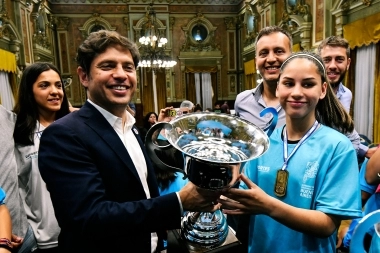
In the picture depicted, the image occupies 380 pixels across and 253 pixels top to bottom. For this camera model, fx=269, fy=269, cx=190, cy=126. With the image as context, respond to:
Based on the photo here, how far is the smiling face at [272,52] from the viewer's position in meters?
1.47

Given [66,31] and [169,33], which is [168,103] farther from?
[66,31]

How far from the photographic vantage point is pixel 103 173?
917mm

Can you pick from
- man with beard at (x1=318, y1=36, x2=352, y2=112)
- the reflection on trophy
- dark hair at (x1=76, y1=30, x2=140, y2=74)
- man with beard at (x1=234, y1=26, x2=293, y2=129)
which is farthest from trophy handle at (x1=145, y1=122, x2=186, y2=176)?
man with beard at (x1=318, y1=36, x2=352, y2=112)

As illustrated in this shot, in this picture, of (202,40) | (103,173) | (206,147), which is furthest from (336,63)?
(202,40)

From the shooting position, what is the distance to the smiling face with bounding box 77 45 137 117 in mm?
968

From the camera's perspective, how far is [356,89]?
496cm

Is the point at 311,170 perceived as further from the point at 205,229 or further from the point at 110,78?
the point at 110,78

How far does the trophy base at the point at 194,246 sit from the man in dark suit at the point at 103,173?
0.11 meters

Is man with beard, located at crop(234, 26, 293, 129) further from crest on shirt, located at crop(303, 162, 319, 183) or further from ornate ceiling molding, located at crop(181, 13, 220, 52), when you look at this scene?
ornate ceiling molding, located at crop(181, 13, 220, 52)

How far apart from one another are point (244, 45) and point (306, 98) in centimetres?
967

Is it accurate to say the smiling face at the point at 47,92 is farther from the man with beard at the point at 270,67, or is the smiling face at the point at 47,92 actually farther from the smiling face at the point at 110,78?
the man with beard at the point at 270,67

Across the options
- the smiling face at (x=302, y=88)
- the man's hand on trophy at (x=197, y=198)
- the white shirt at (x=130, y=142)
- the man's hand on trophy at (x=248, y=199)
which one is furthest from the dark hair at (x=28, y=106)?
the smiling face at (x=302, y=88)

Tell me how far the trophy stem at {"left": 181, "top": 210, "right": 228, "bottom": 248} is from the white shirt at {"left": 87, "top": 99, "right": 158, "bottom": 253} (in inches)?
8.5

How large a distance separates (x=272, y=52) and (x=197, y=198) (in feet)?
3.27
